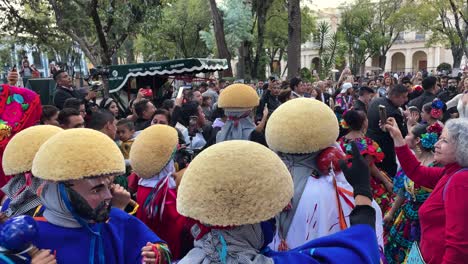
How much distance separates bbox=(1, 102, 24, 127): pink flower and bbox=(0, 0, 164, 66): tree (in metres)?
7.57

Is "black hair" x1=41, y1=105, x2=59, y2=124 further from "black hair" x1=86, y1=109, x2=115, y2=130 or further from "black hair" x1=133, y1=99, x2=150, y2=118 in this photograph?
"black hair" x1=133, y1=99, x2=150, y2=118

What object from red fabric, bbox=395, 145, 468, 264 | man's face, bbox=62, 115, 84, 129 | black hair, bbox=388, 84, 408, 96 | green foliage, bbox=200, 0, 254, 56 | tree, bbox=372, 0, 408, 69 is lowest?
red fabric, bbox=395, 145, 468, 264

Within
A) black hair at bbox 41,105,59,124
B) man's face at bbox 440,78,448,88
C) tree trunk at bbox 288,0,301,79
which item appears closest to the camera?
black hair at bbox 41,105,59,124

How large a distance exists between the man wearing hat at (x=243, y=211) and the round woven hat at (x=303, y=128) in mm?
956

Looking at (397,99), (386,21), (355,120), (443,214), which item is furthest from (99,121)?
(386,21)

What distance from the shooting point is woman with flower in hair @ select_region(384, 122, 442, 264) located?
3.66 meters

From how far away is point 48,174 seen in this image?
188cm

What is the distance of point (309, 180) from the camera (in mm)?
2721

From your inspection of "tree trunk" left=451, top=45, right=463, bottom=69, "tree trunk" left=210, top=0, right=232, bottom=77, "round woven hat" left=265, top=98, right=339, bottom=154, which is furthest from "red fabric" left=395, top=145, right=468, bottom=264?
"tree trunk" left=451, top=45, right=463, bottom=69

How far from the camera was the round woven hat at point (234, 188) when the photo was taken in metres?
1.57

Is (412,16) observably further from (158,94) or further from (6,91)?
(6,91)

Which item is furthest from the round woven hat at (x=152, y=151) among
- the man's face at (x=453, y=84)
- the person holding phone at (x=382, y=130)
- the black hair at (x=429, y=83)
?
the man's face at (x=453, y=84)

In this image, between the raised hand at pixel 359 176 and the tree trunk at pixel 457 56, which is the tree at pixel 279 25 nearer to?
the tree trunk at pixel 457 56

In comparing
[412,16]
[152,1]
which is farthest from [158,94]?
[412,16]
